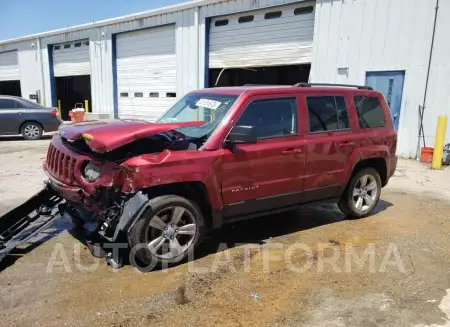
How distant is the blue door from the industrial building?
0.03 meters

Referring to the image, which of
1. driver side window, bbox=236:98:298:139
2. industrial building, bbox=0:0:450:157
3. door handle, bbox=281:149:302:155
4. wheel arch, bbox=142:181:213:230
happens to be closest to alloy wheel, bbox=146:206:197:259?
wheel arch, bbox=142:181:213:230

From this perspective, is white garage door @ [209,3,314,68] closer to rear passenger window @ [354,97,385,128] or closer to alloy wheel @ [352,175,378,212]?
rear passenger window @ [354,97,385,128]

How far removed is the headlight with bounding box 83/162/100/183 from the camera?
3.70 meters

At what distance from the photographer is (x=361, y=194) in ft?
17.9

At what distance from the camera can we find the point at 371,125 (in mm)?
5344

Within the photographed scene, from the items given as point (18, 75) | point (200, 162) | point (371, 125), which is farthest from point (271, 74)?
point (18, 75)

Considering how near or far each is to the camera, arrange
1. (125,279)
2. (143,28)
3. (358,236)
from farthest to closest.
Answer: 1. (143,28)
2. (358,236)
3. (125,279)

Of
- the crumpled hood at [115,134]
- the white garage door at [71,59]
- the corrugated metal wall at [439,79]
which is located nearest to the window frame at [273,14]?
the corrugated metal wall at [439,79]

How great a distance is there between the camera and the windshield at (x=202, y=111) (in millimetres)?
4145

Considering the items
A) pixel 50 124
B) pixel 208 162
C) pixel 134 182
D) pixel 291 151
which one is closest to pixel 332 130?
pixel 291 151

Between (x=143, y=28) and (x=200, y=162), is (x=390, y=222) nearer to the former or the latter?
(x=200, y=162)

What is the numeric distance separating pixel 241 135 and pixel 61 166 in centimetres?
187

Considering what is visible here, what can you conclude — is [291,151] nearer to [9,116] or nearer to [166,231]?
[166,231]

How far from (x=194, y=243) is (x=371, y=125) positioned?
9.82ft
